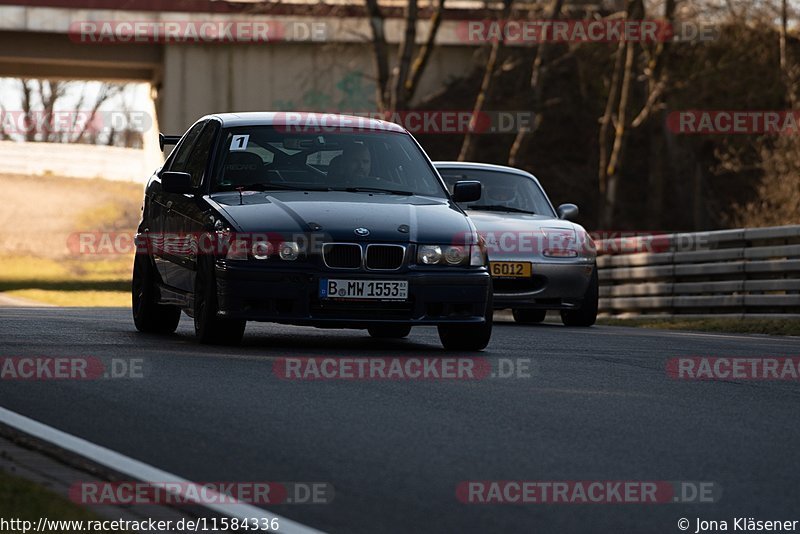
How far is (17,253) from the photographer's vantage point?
50.0 m

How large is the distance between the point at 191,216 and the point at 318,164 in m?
1.04

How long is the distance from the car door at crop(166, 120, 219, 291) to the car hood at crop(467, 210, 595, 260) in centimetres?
425

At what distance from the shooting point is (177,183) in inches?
466

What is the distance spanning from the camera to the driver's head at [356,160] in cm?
1208

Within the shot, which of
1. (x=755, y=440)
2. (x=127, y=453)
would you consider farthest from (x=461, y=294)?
(x=127, y=453)

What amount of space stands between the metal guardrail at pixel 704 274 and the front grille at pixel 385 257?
772 cm

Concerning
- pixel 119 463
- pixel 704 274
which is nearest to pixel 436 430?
pixel 119 463

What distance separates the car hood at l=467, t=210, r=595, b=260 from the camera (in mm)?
16375

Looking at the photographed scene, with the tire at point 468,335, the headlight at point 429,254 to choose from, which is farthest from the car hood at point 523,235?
the headlight at point 429,254

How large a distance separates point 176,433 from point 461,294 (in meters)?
4.21

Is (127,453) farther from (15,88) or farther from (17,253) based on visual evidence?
(15,88)

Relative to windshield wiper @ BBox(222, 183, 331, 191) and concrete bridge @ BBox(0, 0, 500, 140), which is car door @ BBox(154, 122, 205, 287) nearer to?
windshield wiper @ BBox(222, 183, 331, 191)

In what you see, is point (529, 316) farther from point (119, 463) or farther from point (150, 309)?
point (119, 463)

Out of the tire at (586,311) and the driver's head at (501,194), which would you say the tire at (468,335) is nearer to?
the tire at (586,311)
